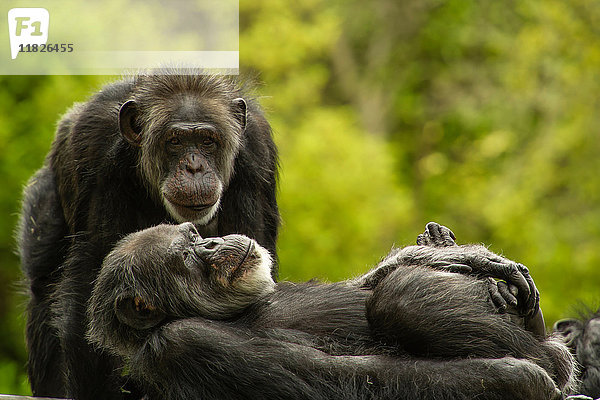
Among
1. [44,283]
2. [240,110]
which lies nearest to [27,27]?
[44,283]

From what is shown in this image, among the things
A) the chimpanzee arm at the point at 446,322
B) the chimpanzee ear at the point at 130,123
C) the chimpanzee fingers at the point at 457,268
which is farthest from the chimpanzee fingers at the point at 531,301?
the chimpanzee ear at the point at 130,123

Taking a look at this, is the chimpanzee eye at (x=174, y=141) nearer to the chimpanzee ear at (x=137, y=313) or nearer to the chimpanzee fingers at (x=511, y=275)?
the chimpanzee ear at (x=137, y=313)

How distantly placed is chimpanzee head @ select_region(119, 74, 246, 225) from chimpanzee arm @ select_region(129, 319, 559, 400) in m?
1.58

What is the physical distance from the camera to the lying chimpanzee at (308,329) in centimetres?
A: 404

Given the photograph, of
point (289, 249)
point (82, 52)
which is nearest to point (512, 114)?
point (289, 249)

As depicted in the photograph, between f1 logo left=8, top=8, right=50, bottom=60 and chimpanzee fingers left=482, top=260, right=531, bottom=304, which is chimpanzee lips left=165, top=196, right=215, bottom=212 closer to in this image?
chimpanzee fingers left=482, top=260, right=531, bottom=304

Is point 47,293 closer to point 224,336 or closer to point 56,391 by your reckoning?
point 56,391

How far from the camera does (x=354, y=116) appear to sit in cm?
2200

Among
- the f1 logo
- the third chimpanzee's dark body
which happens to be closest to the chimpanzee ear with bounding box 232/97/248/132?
the third chimpanzee's dark body

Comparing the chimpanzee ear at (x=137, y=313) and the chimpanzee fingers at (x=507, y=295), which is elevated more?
the chimpanzee fingers at (x=507, y=295)

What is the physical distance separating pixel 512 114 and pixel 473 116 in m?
1.38

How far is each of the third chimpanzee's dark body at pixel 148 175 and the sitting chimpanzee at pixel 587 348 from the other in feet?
7.15

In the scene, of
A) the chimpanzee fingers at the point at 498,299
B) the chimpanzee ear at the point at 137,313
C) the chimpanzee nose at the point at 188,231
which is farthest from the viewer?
the chimpanzee nose at the point at 188,231

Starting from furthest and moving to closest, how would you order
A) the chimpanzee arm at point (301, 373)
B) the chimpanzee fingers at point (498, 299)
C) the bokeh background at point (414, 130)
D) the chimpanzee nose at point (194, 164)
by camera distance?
the bokeh background at point (414, 130), the chimpanzee nose at point (194, 164), the chimpanzee fingers at point (498, 299), the chimpanzee arm at point (301, 373)
